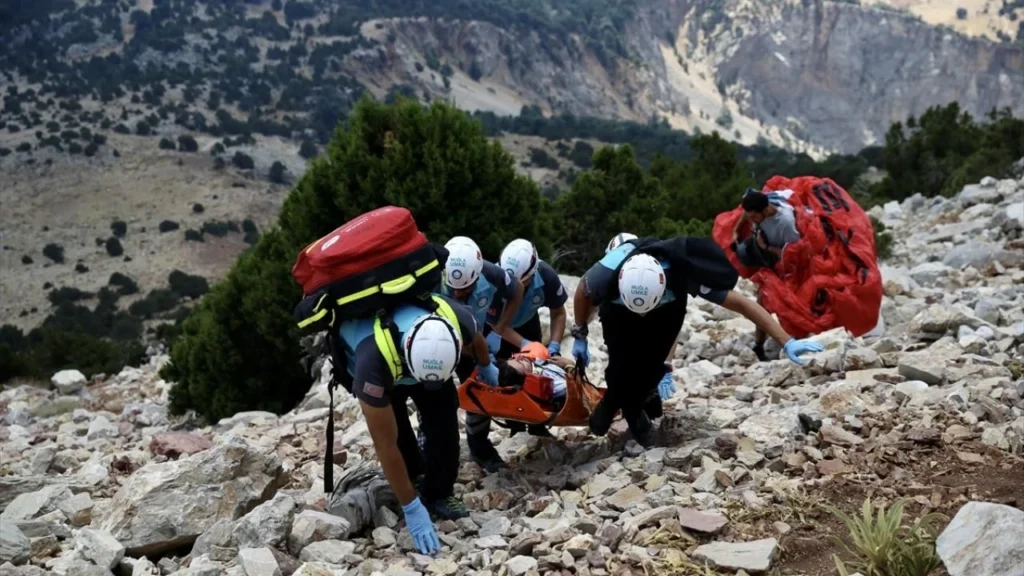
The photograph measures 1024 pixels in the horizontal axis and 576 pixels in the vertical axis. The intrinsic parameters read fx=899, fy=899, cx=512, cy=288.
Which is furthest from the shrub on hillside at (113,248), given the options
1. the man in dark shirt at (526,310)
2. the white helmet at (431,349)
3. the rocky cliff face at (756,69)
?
the rocky cliff face at (756,69)

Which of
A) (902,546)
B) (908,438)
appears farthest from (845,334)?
(902,546)

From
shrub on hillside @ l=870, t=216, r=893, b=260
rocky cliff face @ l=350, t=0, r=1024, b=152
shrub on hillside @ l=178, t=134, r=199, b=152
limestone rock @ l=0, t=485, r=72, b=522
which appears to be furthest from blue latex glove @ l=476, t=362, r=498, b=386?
rocky cliff face @ l=350, t=0, r=1024, b=152

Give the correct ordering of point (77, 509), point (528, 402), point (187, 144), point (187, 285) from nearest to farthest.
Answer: point (528, 402)
point (77, 509)
point (187, 285)
point (187, 144)

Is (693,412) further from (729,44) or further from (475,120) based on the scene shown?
(729,44)

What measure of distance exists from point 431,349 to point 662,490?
1.44 m

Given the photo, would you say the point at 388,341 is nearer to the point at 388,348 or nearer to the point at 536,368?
the point at 388,348

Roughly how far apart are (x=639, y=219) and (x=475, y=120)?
4.14 m

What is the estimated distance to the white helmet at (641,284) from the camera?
14.7 ft

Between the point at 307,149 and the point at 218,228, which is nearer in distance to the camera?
the point at 218,228

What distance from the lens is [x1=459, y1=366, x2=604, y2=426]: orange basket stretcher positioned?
4.79 m

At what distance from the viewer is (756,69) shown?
134 metres

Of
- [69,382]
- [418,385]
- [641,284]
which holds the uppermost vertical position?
Answer: [641,284]

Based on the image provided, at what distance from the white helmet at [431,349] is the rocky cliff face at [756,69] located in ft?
335

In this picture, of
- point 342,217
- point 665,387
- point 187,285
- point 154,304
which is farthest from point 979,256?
point 187,285
